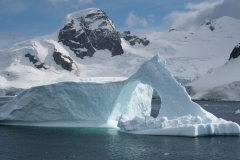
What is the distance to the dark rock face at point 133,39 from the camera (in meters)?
181

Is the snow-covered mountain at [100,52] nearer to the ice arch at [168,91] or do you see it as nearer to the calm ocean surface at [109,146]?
the ice arch at [168,91]

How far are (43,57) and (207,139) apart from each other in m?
129

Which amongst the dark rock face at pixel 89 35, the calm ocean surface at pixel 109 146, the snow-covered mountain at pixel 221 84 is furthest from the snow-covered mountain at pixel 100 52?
the calm ocean surface at pixel 109 146

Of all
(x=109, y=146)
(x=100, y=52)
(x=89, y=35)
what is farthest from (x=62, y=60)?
(x=109, y=146)

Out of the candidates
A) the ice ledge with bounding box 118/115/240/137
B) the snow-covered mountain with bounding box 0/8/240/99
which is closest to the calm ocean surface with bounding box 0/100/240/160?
the ice ledge with bounding box 118/115/240/137

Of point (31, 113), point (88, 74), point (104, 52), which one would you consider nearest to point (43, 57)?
point (88, 74)

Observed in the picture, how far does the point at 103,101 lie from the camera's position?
101 ft

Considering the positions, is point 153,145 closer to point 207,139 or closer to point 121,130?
point 207,139

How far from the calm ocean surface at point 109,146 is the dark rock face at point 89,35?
462ft

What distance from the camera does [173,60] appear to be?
148 meters

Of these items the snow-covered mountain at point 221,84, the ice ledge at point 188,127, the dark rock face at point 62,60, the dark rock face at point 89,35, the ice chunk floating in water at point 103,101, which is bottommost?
the ice ledge at point 188,127

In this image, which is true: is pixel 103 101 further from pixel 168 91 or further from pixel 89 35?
pixel 89 35

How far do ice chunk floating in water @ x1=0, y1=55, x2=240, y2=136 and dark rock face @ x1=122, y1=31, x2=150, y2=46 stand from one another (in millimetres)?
149232

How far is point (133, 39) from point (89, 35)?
30.6m
